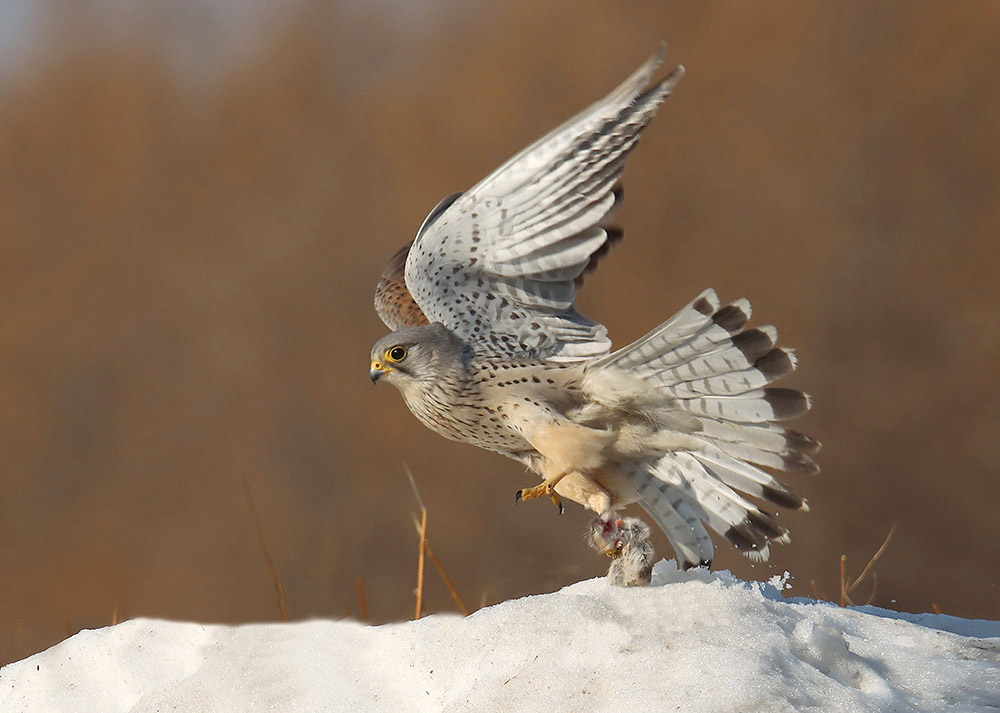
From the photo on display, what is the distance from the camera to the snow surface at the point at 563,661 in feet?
5.30

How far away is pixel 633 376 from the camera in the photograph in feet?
7.87

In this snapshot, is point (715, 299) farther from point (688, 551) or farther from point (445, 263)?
point (445, 263)

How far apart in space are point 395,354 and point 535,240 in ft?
1.75

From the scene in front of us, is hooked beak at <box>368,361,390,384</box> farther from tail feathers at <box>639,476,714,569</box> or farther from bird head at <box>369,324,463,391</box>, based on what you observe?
tail feathers at <box>639,476,714,569</box>

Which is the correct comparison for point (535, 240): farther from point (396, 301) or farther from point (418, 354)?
point (396, 301)

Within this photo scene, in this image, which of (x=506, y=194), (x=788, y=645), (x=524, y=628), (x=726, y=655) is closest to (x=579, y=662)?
(x=524, y=628)

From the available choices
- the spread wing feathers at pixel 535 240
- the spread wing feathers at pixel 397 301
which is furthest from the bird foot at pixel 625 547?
the spread wing feathers at pixel 397 301

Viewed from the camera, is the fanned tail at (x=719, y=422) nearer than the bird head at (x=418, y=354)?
Yes

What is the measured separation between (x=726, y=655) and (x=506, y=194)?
1.42 m

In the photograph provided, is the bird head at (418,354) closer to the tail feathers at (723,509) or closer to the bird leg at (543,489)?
the bird leg at (543,489)

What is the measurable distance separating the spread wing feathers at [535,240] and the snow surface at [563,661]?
0.83m

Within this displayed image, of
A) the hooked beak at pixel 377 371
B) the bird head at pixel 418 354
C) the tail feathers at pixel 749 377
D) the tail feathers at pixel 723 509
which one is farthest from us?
the hooked beak at pixel 377 371

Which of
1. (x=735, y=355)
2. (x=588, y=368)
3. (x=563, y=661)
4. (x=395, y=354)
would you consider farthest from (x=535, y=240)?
(x=563, y=661)

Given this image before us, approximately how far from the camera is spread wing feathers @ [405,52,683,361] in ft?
7.98
